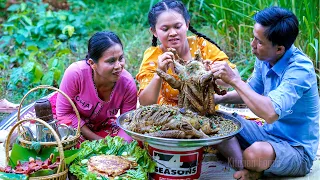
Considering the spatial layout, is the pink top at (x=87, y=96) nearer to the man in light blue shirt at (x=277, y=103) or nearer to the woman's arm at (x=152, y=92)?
the woman's arm at (x=152, y=92)

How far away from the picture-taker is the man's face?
315cm

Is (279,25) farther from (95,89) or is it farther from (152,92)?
(95,89)

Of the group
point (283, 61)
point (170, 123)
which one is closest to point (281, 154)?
point (283, 61)

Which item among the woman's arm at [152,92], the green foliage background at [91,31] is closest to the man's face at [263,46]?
the woman's arm at [152,92]

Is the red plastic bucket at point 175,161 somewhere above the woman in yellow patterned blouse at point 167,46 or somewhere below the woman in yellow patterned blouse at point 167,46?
below

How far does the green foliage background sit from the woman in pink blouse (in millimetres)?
1732

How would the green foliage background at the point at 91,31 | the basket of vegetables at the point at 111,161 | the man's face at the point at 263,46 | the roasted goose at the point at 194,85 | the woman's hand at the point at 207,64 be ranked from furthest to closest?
the green foliage background at the point at 91,31 → the woman's hand at the point at 207,64 → the roasted goose at the point at 194,85 → the man's face at the point at 263,46 → the basket of vegetables at the point at 111,161

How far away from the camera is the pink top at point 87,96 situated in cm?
375

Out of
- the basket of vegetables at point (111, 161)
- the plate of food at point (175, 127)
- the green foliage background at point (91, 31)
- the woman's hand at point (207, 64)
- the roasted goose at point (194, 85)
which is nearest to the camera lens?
the plate of food at point (175, 127)

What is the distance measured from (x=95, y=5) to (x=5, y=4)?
1672mm

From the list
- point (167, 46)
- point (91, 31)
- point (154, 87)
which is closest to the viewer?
point (154, 87)

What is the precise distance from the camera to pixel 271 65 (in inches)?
132

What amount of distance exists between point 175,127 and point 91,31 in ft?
16.1

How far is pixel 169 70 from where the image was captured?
12.6 ft
